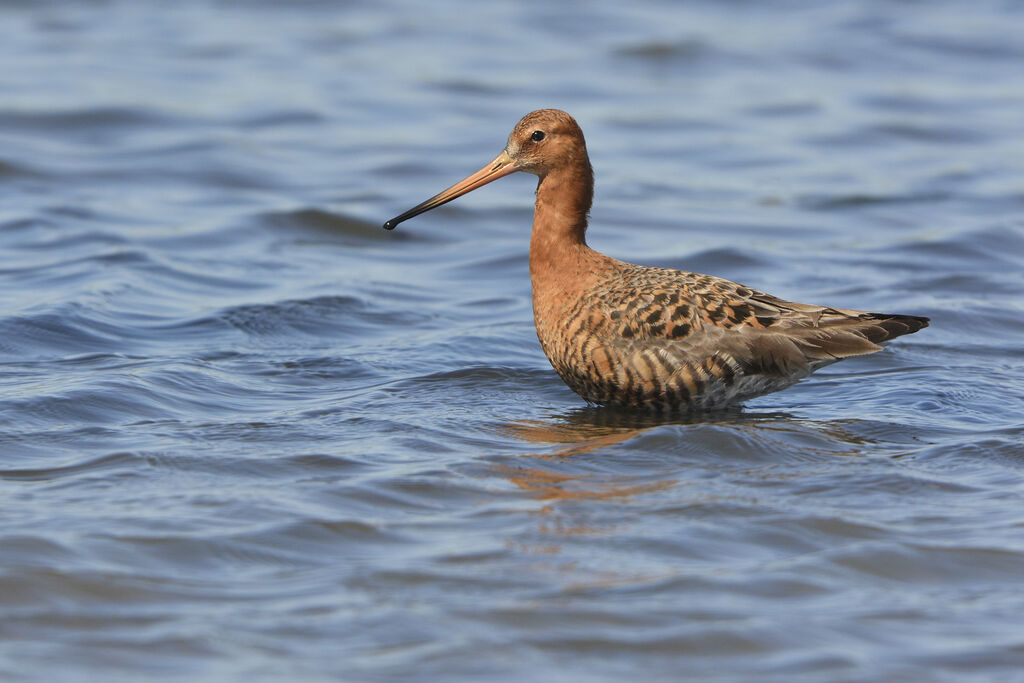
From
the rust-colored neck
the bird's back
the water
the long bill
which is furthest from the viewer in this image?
the long bill

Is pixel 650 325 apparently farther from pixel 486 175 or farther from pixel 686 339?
pixel 486 175

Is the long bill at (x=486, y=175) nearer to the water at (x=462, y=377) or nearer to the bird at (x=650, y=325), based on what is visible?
the bird at (x=650, y=325)

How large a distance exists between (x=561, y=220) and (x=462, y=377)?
1.26 m

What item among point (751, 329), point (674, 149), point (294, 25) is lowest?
point (751, 329)

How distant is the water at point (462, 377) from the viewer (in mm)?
5660

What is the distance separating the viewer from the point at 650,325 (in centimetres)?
838

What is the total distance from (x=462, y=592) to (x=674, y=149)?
1172 cm

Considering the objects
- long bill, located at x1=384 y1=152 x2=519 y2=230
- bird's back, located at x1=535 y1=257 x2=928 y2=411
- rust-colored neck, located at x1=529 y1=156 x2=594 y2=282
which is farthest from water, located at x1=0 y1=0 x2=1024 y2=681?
long bill, located at x1=384 y1=152 x2=519 y2=230

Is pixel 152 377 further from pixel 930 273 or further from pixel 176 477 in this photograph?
pixel 930 273

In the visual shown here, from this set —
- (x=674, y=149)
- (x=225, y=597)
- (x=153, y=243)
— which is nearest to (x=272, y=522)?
(x=225, y=597)

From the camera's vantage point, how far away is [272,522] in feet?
→ 21.5

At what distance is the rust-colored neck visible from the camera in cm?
891

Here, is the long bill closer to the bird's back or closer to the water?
the bird's back

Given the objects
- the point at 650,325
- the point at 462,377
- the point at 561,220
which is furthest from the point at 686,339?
the point at 462,377
